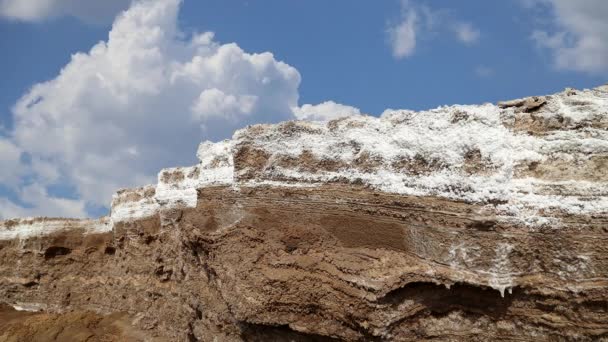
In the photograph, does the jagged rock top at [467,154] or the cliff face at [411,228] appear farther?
the jagged rock top at [467,154]

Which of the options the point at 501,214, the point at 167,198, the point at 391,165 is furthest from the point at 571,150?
the point at 167,198

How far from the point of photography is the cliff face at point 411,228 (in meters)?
5.68

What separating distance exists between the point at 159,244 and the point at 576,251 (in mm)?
8566

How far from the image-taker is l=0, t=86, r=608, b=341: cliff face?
568 cm

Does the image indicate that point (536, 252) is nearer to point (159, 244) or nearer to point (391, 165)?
point (391, 165)

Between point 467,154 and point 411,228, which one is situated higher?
point 467,154

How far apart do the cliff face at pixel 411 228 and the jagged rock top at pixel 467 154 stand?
0.01 meters

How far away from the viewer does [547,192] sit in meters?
5.82

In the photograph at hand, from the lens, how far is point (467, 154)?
634 centimetres

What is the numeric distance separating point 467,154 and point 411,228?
1.04 meters

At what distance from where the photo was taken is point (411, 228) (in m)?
6.26

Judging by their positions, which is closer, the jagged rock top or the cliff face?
the cliff face

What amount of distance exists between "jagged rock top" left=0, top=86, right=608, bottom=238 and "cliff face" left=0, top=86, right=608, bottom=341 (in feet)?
0.05

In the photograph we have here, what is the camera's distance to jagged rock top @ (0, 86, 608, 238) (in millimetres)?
5828
